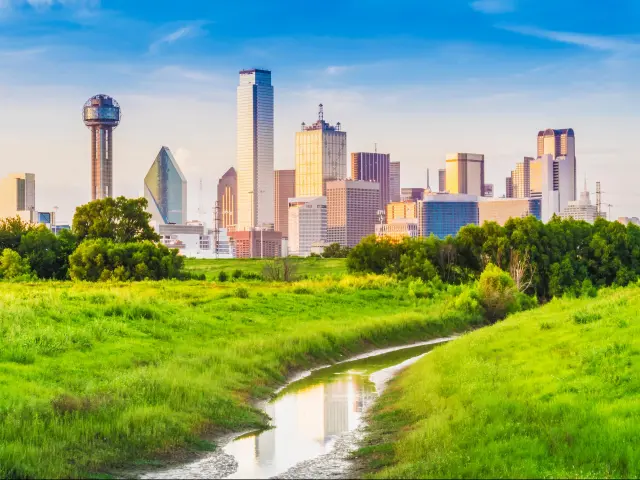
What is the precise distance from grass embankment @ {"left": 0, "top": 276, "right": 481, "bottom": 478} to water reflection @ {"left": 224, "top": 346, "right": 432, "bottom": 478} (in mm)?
1112

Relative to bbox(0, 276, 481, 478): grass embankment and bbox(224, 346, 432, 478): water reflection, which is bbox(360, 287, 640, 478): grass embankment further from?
bbox(0, 276, 481, 478): grass embankment

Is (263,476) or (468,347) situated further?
(468,347)

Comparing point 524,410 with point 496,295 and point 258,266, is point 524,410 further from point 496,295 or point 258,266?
point 258,266

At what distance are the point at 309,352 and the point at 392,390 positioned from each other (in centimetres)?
972

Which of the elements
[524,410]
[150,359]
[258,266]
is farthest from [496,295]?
[258,266]

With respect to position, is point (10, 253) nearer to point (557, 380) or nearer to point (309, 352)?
point (309, 352)

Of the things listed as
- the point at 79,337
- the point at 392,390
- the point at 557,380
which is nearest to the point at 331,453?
the point at 557,380

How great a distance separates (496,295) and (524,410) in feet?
159

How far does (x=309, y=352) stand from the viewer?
45.1 meters

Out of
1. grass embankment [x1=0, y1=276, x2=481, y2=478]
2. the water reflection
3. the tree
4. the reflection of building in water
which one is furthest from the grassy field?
the reflection of building in water

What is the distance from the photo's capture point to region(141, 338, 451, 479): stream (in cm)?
2283

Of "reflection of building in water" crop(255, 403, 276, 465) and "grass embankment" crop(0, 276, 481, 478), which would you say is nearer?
"grass embankment" crop(0, 276, 481, 478)

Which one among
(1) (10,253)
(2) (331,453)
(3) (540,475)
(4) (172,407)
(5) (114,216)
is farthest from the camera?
(5) (114,216)

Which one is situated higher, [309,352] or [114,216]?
[114,216]
